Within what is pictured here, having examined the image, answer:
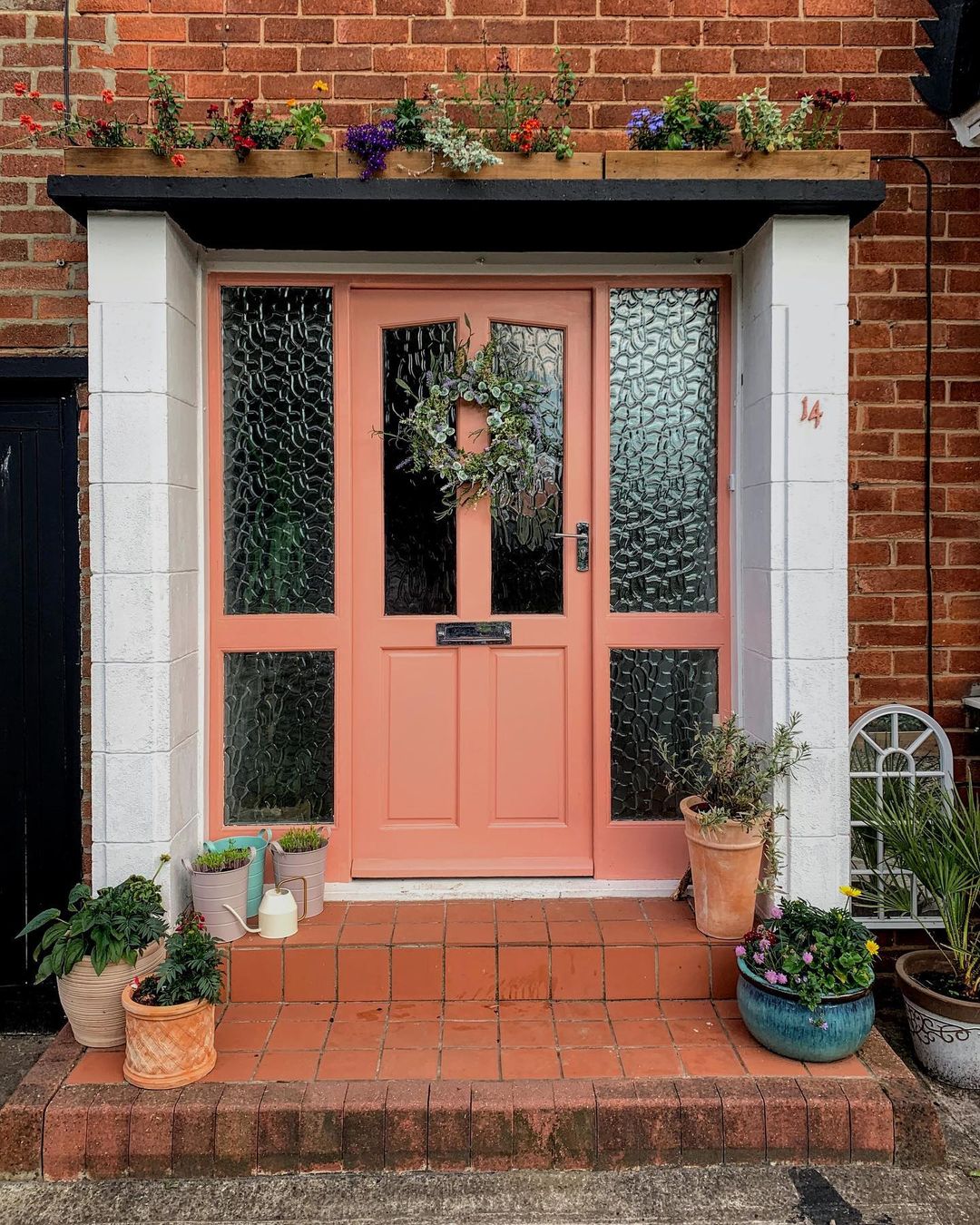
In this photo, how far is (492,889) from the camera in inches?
141

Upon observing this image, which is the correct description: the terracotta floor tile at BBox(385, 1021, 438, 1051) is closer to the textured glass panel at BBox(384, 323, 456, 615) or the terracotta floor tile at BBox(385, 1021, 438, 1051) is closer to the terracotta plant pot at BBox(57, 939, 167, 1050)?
the terracotta plant pot at BBox(57, 939, 167, 1050)

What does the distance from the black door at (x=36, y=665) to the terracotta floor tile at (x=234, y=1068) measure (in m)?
1.09

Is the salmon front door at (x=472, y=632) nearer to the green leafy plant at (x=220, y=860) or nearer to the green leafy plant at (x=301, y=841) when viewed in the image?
the green leafy plant at (x=301, y=841)

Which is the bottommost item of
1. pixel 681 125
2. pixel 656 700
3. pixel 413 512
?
pixel 656 700

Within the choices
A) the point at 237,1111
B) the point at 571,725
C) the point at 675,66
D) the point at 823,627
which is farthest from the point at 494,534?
the point at 237,1111

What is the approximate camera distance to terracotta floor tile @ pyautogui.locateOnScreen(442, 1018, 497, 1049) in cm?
297

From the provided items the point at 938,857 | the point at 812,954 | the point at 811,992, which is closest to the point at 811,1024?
the point at 811,992

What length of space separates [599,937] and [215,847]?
145cm

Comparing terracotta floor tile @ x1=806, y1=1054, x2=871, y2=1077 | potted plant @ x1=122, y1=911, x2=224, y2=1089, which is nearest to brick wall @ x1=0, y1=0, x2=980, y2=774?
terracotta floor tile @ x1=806, y1=1054, x2=871, y2=1077

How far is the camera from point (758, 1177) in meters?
2.64

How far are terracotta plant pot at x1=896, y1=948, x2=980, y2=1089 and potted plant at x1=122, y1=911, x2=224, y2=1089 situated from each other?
2311 mm

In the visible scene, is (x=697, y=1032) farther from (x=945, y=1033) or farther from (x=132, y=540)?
(x=132, y=540)

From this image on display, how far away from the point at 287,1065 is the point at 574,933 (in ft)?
3.47

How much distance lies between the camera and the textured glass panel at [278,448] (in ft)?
11.8
